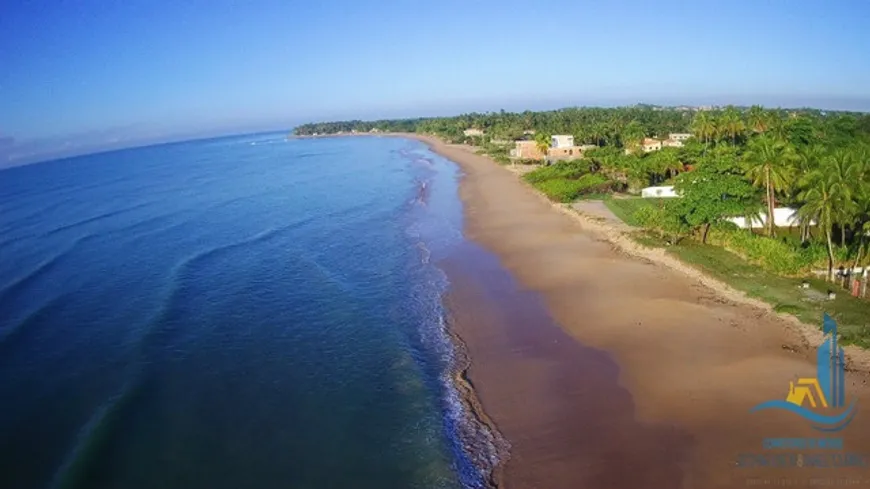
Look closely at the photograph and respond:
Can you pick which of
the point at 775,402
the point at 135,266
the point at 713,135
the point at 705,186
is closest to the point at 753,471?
the point at 775,402

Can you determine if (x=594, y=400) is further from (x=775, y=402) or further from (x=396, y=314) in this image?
(x=396, y=314)

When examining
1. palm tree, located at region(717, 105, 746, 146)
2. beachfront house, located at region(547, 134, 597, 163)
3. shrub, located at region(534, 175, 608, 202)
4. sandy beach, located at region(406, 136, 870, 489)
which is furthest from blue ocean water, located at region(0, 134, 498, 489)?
beachfront house, located at region(547, 134, 597, 163)

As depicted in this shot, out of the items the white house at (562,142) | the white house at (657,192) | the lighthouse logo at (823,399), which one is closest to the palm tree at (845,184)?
the lighthouse logo at (823,399)

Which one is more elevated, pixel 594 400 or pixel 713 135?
pixel 713 135

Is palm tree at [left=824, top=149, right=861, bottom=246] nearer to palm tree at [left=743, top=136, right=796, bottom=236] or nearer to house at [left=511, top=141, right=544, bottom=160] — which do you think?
palm tree at [left=743, top=136, right=796, bottom=236]

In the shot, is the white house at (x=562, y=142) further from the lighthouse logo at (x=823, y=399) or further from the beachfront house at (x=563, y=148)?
the lighthouse logo at (x=823, y=399)

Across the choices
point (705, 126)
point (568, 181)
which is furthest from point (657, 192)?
point (705, 126)
